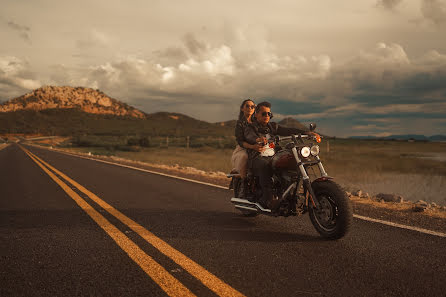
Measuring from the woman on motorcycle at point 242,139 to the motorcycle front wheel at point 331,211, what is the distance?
4.39 ft

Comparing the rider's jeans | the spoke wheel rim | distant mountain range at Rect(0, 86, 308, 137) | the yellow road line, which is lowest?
the yellow road line

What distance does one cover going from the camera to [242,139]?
16.7 feet

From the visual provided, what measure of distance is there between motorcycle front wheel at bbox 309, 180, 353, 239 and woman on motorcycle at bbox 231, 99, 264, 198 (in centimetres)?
134

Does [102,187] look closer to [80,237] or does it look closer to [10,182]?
[10,182]

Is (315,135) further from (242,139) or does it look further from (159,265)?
(159,265)

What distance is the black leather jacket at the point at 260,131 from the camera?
16.4 feet

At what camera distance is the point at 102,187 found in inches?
349

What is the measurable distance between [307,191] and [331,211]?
0.39 m

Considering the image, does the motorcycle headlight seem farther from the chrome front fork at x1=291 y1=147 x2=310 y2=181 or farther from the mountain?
the mountain

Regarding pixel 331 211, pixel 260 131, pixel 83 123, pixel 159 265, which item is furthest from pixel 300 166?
pixel 83 123

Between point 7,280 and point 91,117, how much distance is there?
172779mm

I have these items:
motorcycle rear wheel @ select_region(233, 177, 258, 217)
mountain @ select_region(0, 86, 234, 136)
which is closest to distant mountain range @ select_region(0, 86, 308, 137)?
mountain @ select_region(0, 86, 234, 136)

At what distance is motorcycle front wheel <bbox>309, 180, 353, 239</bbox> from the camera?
12.7 ft

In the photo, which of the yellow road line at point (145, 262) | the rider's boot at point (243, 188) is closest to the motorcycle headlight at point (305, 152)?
the rider's boot at point (243, 188)
